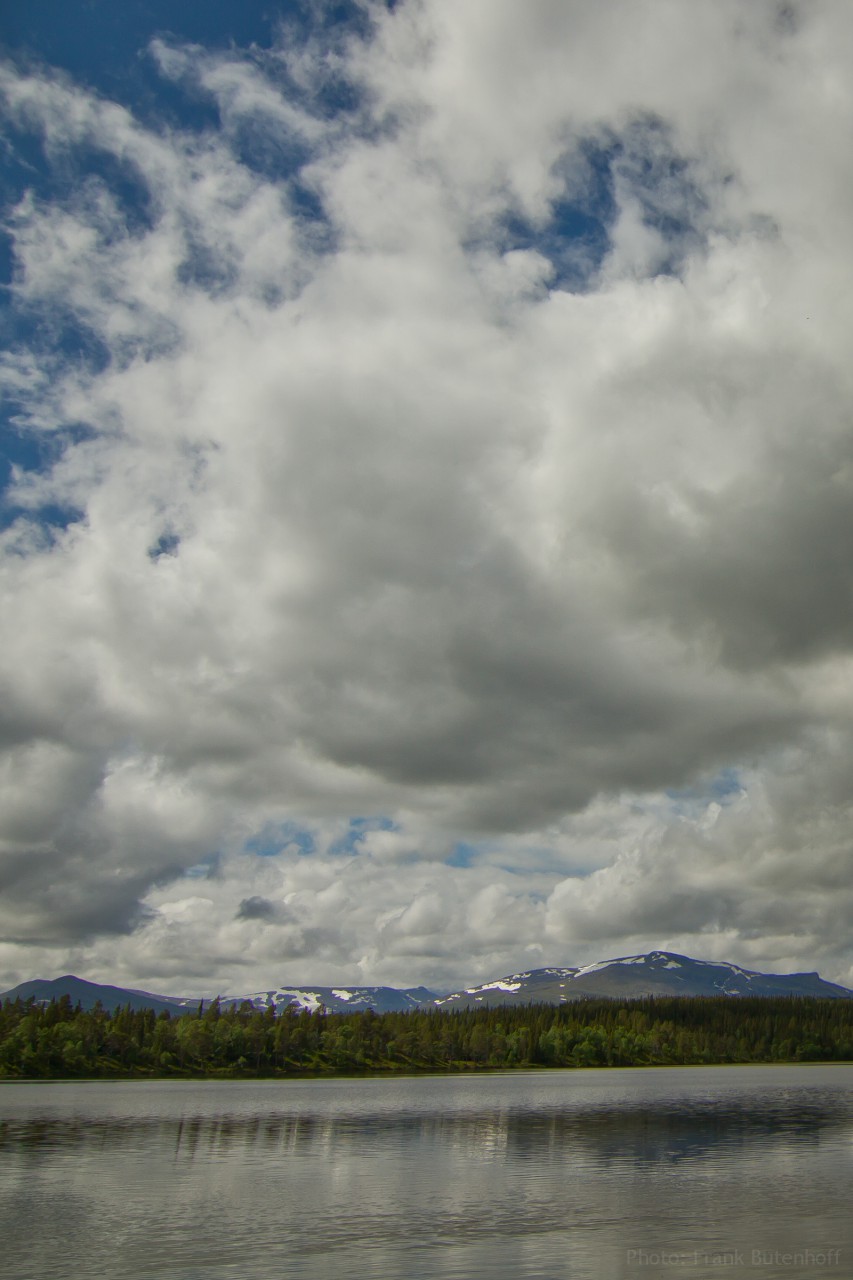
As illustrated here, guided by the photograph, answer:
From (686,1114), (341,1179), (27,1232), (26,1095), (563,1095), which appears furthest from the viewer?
(26,1095)

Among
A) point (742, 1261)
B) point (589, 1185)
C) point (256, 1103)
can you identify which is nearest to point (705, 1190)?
point (589, 1185)

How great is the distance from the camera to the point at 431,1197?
61594 mm

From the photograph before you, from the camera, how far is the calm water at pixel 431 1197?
42938 mm

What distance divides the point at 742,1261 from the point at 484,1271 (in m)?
10.8

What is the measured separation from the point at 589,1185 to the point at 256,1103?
383 feet

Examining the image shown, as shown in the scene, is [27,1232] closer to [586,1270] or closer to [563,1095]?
[586,1270]

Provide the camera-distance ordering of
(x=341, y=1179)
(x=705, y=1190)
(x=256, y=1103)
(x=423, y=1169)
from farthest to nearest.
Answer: (x=256, y=1103) < (x=423, y=1169) < (x=341, y=1179) < (x=705, y=1190)

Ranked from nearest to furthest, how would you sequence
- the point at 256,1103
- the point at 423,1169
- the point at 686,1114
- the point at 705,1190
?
the point at 705,1190 → the point at 423,1169 → the point at 686,1114 → the point at 256,1103

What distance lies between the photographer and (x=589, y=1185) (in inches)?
2539

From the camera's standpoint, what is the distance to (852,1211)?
2087 inches

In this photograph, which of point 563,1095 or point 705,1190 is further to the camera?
point 563,1095

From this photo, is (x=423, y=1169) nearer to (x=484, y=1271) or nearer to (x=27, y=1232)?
(x=27, y=1232)

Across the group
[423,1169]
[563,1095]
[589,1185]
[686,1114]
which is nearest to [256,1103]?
[563,1095]

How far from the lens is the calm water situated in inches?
1690
